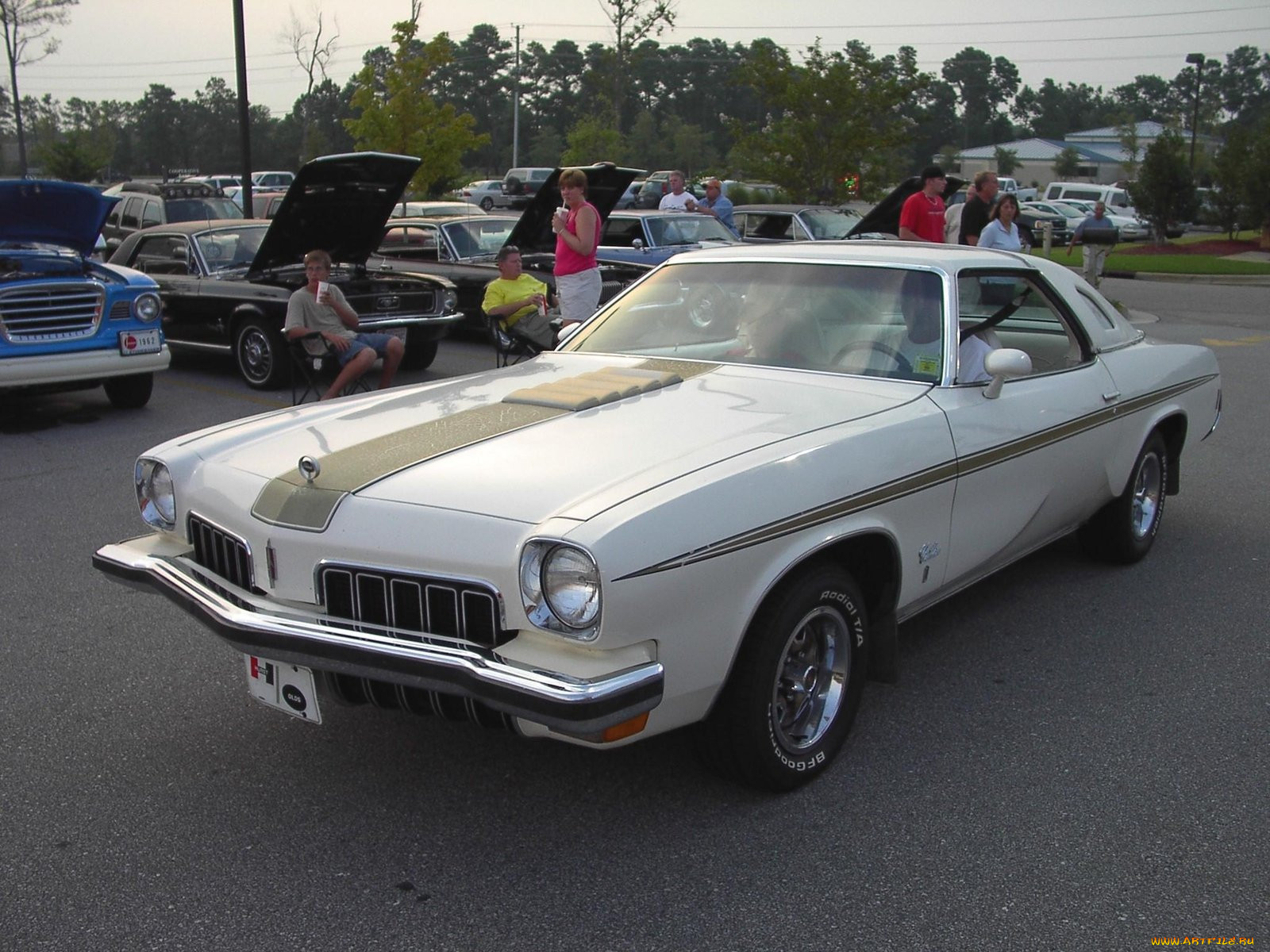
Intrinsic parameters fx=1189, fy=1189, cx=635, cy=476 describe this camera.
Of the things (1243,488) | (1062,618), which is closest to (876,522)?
(1062,618)

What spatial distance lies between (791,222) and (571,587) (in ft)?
45.5

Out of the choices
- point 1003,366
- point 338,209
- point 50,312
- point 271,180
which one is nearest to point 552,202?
point 338,209

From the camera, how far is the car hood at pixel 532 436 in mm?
3135

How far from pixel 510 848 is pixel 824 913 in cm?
84

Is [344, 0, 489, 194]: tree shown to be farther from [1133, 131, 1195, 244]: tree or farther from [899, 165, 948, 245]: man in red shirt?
[1133, 131, 1195, 244]: tree

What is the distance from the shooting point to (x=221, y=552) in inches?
139

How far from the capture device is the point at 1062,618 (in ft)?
15.9

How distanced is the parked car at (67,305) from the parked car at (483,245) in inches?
126

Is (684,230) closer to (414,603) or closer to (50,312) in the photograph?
(50,312)

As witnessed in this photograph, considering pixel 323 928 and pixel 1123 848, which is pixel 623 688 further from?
pixel 1123 848

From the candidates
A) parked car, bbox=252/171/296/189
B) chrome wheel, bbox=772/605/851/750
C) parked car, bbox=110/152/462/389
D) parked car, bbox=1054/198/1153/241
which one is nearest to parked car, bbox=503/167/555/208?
Answer: parked car, bbox=252/171/296/189

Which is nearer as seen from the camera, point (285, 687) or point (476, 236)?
point (285, 687)

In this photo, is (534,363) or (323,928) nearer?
(323,928)

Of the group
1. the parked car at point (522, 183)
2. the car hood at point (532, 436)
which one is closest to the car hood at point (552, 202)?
the car hood at point (532, 436)
